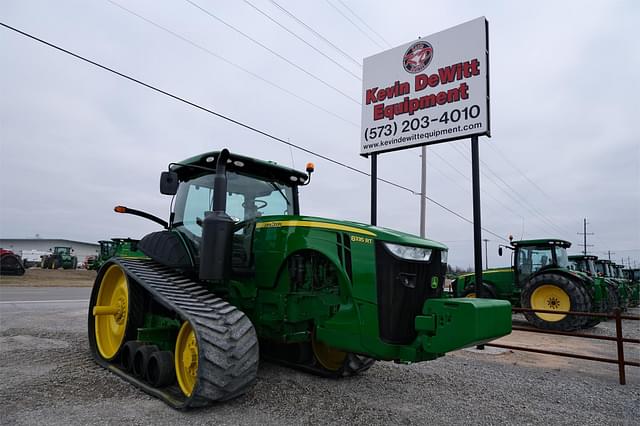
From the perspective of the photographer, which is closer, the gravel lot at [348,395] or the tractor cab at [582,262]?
the gravel lot at [348,395]

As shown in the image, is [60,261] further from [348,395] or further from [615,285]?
[348,395]

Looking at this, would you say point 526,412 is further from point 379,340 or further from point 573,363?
point 573,363

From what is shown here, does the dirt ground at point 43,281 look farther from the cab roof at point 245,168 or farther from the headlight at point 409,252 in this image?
the headlight at point 409,252

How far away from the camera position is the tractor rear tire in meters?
10.3

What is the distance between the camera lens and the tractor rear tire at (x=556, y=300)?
33.9ft

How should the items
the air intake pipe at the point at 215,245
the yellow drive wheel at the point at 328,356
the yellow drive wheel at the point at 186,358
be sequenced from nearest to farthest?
the yellow drive wheel at the point at 186,358, the air intake pipe at the point at 215,245, the yellow drive wheel at the point at 328,356

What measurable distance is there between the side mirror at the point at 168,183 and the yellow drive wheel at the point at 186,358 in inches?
55.0

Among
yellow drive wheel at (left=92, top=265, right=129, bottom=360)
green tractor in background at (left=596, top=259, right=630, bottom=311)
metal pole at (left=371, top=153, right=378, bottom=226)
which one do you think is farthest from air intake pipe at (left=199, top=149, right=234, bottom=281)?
green tractor in background at (left=596, top=259, right=630, bottom=311)

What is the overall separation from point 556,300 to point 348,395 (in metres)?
8.43

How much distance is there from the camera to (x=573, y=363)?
6977 mm

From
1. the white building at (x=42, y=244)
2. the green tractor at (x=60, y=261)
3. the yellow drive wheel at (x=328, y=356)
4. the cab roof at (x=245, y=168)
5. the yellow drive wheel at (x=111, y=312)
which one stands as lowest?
the yellow drive wheel at (x=328, y=356)

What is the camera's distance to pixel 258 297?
4609 mm

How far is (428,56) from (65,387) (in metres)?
Answer: 7.07

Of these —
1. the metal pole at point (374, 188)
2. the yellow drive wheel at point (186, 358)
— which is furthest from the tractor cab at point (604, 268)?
the yellow drive wheel at point (186, 358)
